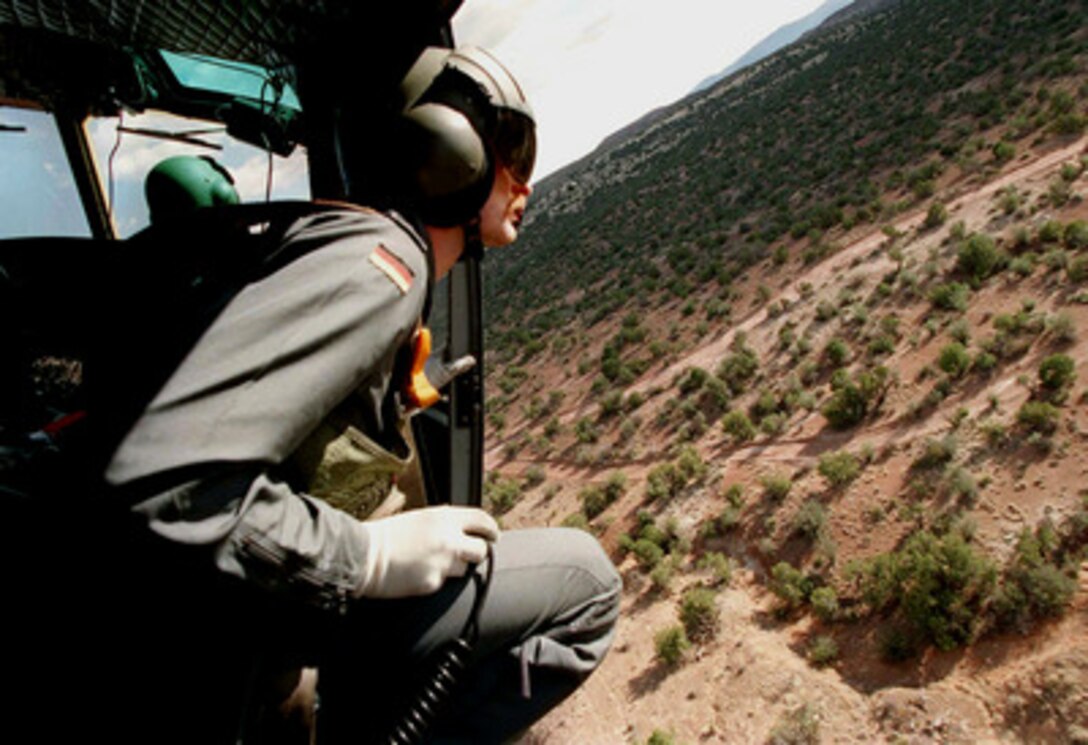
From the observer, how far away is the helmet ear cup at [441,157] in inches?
83.6

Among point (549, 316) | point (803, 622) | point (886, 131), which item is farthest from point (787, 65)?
point (803, 622)

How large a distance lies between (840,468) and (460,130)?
10195 mm

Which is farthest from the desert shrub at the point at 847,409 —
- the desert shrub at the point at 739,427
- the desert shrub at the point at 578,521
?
the desert shrub at the point at 578,521

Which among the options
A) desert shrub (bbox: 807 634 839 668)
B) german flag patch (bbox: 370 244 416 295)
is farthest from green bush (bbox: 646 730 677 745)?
german flag patch (bbox: 370 244 416 295)

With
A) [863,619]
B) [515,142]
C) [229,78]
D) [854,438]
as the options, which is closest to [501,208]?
[515,142]

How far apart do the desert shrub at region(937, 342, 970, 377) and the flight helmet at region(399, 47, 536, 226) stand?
38.9 ft

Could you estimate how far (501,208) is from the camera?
253cm

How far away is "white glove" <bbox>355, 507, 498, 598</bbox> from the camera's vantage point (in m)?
1.67

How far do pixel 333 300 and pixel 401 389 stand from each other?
1.93 feet

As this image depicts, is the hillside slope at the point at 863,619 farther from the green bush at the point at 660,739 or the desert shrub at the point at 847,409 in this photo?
the desert shrub at the point at 847,409

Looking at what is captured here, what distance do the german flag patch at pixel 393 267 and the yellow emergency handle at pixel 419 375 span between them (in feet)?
1.05

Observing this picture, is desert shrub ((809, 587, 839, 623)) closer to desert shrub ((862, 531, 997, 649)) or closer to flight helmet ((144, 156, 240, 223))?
desert shrub ((862, 531, 997, 649))

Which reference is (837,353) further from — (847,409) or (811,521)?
(811,521)

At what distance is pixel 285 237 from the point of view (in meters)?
1.64
